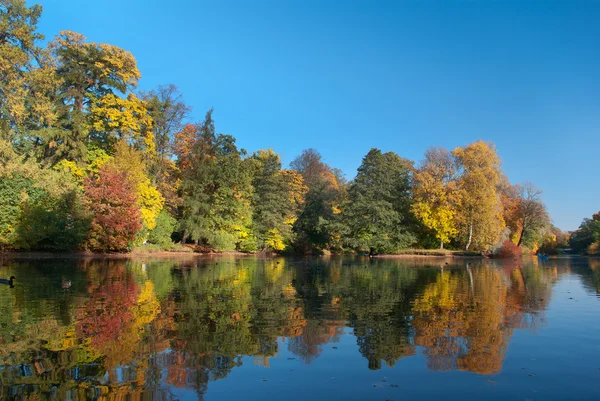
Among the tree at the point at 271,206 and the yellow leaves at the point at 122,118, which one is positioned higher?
the yellow leaves at the point at 122,118

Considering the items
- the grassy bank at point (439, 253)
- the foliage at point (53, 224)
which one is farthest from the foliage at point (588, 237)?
the foliage at point (53, 224)

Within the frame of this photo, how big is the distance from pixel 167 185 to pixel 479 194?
40.1 metres

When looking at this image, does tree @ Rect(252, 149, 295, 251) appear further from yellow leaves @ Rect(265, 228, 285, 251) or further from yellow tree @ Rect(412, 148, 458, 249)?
yellow tree @ Rect(412, 148, 458, 249)

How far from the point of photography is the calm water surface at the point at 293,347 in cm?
600

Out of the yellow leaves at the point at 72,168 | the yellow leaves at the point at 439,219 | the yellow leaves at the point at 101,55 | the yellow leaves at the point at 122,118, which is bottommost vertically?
the yellow leaves at the point at 439,219

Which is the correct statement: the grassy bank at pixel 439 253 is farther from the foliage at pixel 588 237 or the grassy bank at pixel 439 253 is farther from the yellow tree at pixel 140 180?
the foliage at pixel 588 237

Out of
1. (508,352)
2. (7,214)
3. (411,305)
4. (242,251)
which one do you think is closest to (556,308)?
(411,305)

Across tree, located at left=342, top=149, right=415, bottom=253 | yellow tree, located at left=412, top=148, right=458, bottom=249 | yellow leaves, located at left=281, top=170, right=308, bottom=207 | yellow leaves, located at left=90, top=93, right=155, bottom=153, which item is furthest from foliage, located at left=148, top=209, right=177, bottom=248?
yellow tree, located at left=412, top=148, right=458, bottom=249

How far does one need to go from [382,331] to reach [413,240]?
5005cm

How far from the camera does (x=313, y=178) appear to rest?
2965 inches

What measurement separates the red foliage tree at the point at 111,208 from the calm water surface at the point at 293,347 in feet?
79.9

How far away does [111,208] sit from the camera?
126 feet

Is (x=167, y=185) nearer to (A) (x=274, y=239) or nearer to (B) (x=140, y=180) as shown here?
(B) (x=140, y=180)

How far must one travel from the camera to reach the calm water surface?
5996mm
